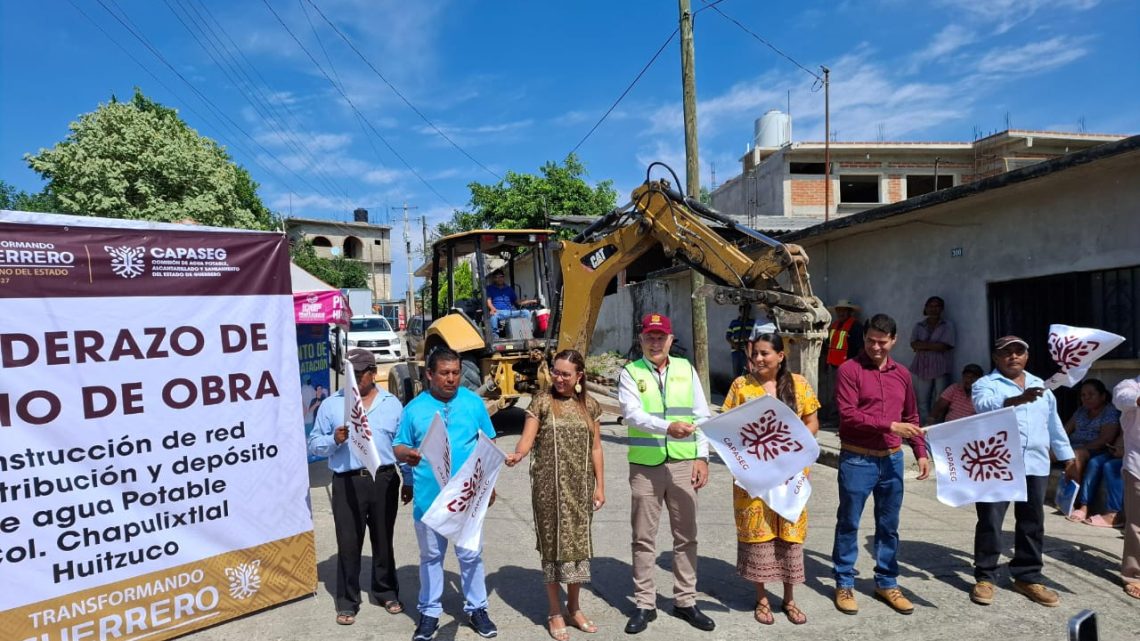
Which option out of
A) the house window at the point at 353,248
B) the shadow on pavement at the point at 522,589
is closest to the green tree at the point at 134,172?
the shadow on pavement at the point at 522,589

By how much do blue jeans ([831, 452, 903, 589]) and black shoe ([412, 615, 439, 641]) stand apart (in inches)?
94.9

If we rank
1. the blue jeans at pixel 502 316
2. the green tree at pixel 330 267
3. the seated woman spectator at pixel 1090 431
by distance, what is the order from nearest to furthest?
the seated woman spectator at pixel 1090 431 → the blue jeans at pixel 502 316 → the green tree at pixel 330 267

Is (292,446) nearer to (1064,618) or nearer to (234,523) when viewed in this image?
(234,523)

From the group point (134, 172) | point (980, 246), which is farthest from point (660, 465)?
point (134, 172)

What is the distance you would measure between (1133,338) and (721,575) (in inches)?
190

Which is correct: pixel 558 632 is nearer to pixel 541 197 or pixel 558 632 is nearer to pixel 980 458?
pixel 980 458

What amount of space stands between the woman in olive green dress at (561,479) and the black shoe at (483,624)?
327 mm

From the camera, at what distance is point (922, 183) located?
29.3 meters

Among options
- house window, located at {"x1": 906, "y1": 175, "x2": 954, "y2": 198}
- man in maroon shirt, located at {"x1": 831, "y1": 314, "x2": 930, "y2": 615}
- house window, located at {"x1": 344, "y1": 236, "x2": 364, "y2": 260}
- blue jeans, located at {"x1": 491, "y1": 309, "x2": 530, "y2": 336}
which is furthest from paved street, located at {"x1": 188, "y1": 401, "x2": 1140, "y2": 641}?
house window, located at {"x1": 344, "y1": 236, "x2": 364, "y2": 260}

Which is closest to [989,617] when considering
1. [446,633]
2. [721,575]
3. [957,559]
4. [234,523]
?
[957,559]

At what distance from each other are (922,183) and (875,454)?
95.5 feet

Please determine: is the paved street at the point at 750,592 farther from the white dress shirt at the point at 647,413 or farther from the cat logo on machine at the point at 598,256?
the cat logo on machine at the point at 598,256

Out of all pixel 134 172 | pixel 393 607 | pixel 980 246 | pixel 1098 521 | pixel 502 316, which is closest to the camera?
pixel 393 607

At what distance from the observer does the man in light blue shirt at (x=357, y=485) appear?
4152mm
